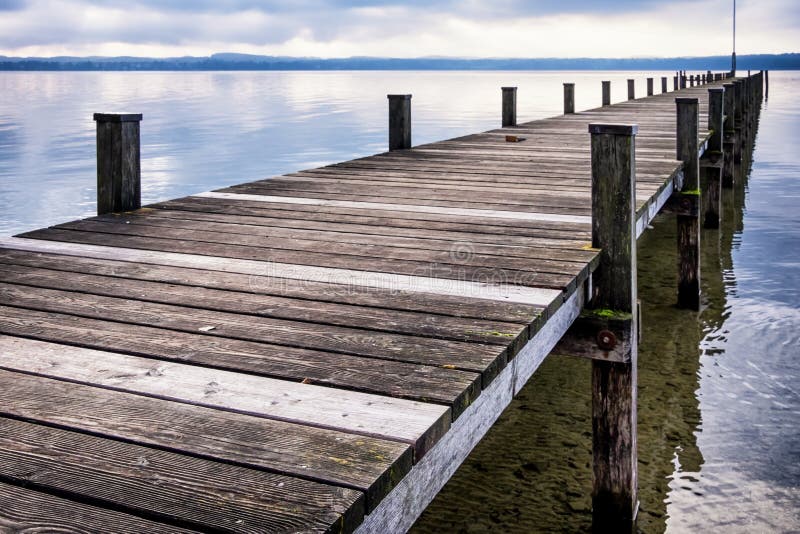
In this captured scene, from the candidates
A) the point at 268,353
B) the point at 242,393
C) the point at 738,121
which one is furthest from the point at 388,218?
the point at 738,121

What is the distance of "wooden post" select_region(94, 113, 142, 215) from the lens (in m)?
5.98

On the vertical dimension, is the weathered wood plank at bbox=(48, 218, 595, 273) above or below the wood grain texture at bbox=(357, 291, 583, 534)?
above

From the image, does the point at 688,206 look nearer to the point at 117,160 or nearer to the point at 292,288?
the point at 117,160

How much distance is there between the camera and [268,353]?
309 cm

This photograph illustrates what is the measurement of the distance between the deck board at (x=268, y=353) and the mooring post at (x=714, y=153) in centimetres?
652

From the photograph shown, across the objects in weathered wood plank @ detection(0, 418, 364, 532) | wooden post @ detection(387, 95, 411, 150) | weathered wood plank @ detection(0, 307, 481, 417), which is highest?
wooden post @ detection(387, 95, 411, 150)

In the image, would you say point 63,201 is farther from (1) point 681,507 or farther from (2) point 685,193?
(1) point 681,507

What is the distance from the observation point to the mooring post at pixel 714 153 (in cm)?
1203

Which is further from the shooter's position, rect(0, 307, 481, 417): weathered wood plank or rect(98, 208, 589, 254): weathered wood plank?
rect(98, 208, 589, 254): weathered wood plank

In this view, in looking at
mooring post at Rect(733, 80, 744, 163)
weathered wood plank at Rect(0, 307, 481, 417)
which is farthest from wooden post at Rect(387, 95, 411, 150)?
mooring post at Rect(733, 80, 744, 163)

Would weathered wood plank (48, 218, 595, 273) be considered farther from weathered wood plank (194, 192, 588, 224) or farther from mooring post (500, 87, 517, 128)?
mooring post (500, 87, 517, 128)

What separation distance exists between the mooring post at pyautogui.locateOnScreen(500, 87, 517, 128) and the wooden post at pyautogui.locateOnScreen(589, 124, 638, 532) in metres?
10.5

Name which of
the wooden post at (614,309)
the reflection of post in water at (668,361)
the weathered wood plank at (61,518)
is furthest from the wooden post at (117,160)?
the weathered wood plank at (61,518)

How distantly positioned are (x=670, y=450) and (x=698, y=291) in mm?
3986
